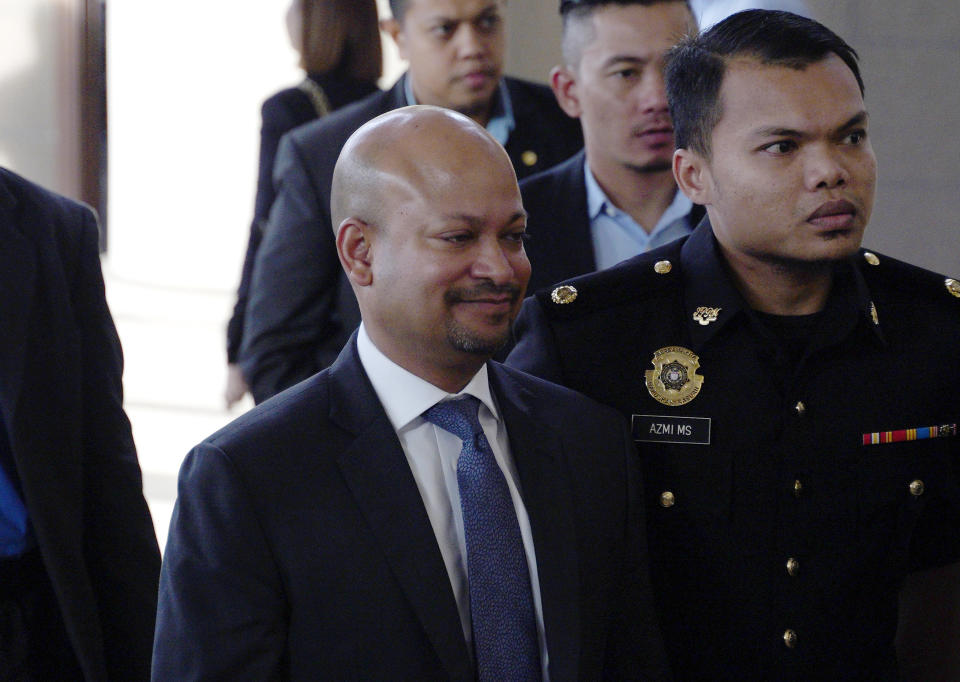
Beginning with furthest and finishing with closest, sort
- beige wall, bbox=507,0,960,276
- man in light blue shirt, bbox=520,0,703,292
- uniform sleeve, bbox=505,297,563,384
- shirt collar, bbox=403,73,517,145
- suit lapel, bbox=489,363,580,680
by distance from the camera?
beige wall, bbox=507,0,960,276 < shirt collar, bbox=403,73,517,145 < man in light blue shirt, bbox=520,0,703,292 < uniform sleeve, bbox=505,297,563,384 < suit lapel, bbox=489,363,580,680

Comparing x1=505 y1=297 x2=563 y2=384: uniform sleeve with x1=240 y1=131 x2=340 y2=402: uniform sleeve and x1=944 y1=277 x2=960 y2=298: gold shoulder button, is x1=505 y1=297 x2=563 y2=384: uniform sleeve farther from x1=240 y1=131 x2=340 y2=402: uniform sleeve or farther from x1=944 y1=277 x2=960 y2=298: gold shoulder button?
x1=240 y1=131 x2=340 y2=402: uniform sleeve

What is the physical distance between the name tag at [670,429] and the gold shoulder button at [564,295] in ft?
0.68

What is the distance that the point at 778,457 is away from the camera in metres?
1.82

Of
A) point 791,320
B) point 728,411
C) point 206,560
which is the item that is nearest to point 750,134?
point 791,320

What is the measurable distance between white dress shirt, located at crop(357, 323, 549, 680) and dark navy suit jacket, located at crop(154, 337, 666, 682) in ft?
0.07

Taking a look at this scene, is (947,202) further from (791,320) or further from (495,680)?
(495,680)

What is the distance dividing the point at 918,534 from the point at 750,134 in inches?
24.3

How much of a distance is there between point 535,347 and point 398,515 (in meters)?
0.48

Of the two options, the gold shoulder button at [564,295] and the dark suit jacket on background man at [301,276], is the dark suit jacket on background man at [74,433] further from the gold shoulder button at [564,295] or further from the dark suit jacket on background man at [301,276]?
the gold shoulder button at [564,295]

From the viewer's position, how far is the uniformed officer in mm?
1771

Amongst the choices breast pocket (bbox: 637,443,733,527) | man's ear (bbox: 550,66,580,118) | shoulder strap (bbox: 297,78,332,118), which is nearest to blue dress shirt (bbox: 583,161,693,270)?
man's ear (bbox: 550,66,580,118)

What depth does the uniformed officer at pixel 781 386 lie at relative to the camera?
177 cm

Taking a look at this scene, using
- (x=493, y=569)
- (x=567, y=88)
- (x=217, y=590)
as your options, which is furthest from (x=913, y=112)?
(x=217, y=590)

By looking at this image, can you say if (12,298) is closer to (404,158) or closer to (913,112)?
(404,158)
